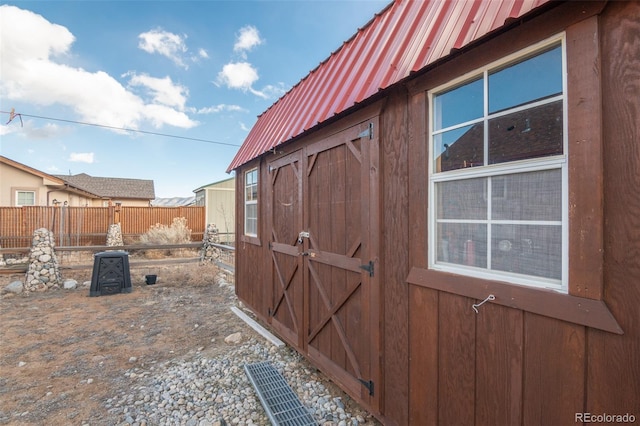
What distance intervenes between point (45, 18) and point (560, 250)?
1023 cm

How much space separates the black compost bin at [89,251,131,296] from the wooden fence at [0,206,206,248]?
6.12 metres

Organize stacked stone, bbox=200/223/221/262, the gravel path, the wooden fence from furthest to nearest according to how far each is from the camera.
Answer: the wooden fence
stacked stone, bbox=200/223/221/262
the gravel path

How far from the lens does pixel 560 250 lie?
1.24m

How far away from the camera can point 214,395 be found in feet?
8.76

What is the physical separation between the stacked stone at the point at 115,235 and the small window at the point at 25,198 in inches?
146

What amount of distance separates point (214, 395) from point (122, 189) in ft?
75.1

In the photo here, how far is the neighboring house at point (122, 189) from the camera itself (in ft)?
65.0

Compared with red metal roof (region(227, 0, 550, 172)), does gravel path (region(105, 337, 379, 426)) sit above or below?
below

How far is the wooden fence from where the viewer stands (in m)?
10.2

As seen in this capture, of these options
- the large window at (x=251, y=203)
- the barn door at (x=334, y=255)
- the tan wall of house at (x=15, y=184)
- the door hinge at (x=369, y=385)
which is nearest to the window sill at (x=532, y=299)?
the barn door at (x=334, y=255)

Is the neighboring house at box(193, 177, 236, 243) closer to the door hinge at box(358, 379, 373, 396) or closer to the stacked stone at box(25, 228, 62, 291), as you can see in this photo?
the stacked stone at box(25, 228, 62, 291)

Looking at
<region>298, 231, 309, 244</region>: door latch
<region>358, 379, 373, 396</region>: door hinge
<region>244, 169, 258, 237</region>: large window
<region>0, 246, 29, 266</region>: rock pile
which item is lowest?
<region>0, 246, 29, 266</region>: rock pile

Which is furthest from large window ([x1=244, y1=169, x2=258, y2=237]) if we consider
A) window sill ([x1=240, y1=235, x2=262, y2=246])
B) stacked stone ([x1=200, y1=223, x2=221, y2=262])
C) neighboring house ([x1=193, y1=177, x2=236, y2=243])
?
neighboring house ([x1=193, y1=177, x2=236, y2=243])

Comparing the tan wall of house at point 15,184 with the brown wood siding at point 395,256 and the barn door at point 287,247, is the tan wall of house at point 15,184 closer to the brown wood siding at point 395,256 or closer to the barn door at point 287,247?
the barn door at point 287,247
